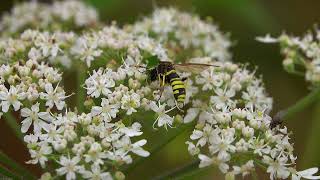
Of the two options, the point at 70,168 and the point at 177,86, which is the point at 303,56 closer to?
the point at 177,86

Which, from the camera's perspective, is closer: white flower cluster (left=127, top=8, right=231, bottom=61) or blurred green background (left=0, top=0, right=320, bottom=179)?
white flower cluster (left=127, top=8, right=231, bottom=61)

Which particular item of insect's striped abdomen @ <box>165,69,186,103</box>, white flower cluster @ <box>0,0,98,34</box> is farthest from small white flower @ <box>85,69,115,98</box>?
white flower cluster @ <box>0,0,98,34</box>

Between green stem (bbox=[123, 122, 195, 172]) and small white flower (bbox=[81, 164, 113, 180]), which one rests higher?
green stem (bbox=[123, 122, 195, 172])

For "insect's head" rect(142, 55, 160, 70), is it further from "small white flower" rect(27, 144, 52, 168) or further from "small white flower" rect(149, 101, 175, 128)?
"small white flower" rect(27, 144, 52, 168)

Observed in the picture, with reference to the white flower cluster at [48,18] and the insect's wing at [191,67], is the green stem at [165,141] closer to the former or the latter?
the insect's wing at [191,67]

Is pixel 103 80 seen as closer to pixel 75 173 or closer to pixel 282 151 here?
pixel 75 173

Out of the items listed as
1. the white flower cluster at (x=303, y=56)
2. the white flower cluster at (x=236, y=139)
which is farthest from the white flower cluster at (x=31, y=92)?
the white flower cluster at (x=303, y=56)

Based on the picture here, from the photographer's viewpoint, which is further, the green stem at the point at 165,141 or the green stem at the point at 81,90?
the green stem at the point at 81,90
